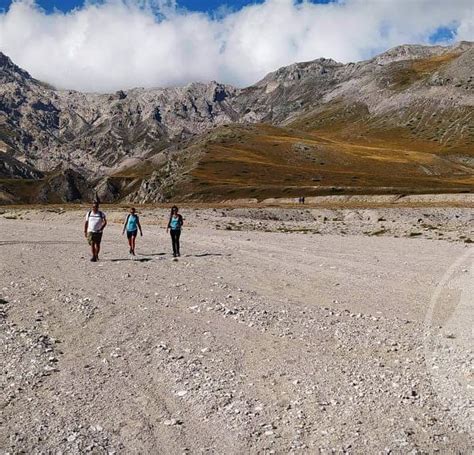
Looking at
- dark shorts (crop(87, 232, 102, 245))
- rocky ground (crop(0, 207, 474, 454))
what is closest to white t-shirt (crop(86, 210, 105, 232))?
dark shorts (crop(87, 232, 102, 245))

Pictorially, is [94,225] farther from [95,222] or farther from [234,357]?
[234,357]

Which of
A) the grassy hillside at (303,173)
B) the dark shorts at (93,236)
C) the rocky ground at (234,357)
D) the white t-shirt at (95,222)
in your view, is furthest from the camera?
the grassy hillside at (303,173)

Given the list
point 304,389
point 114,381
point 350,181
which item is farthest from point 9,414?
point 350,181

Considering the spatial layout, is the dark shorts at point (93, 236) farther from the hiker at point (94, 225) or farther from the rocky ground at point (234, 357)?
the rocky ground at point (234, 357)

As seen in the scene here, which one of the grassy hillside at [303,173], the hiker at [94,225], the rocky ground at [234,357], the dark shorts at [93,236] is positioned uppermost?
the grassy hillside at [303,173]

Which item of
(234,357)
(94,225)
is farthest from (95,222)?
(234,357)

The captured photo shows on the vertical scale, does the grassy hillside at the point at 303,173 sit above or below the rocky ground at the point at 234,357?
above

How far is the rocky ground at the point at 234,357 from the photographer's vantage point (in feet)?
32.2

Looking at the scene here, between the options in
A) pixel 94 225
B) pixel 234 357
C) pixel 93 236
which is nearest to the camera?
pixel 234 357

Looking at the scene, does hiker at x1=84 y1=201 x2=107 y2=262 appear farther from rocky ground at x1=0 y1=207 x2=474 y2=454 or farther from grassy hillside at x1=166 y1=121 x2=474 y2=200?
grassy hillside at x1=166 y1=121 x2=474 y2=200

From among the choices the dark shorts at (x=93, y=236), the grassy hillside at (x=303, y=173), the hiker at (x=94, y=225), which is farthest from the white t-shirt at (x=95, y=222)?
the grassy hillside at (x=303, y=173)

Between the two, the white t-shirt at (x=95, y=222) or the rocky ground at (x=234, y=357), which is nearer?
the rocky ground at (x=234, y=357)

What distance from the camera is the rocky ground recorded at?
981 centimetres

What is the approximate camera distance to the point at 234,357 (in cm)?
1364
